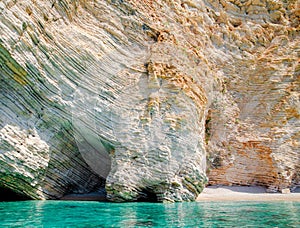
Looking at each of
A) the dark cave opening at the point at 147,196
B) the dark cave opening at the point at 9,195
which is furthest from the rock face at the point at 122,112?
the dark cave opening at the point at 9,195

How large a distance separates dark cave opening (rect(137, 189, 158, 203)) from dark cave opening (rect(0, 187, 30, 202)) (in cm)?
443

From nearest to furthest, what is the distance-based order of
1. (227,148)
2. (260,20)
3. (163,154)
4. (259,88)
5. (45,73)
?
(45,73)
(163,154)
(227,148)
(259,88)
(260,20)

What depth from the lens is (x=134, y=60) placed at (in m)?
15.3

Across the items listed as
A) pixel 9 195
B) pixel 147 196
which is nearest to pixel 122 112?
pixel 147 196

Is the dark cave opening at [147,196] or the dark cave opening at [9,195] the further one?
the dark cave opening at [147,196]

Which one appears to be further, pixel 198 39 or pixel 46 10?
pixel 198 39

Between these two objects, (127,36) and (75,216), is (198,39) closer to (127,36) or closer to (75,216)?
(127,36)

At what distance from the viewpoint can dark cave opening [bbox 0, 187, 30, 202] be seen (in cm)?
1202

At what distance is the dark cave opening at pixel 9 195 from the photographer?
Result: 1202cm

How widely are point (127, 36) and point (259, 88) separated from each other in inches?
415

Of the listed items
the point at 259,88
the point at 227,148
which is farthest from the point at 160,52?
the point at 259,88

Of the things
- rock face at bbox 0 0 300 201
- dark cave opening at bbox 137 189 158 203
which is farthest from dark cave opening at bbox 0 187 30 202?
dark cave opening at bbox 137 189 158 203

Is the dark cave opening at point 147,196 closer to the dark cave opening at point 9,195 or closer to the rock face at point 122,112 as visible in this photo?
the rock face at point 122,112

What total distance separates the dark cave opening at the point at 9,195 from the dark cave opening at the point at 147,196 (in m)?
4.43
